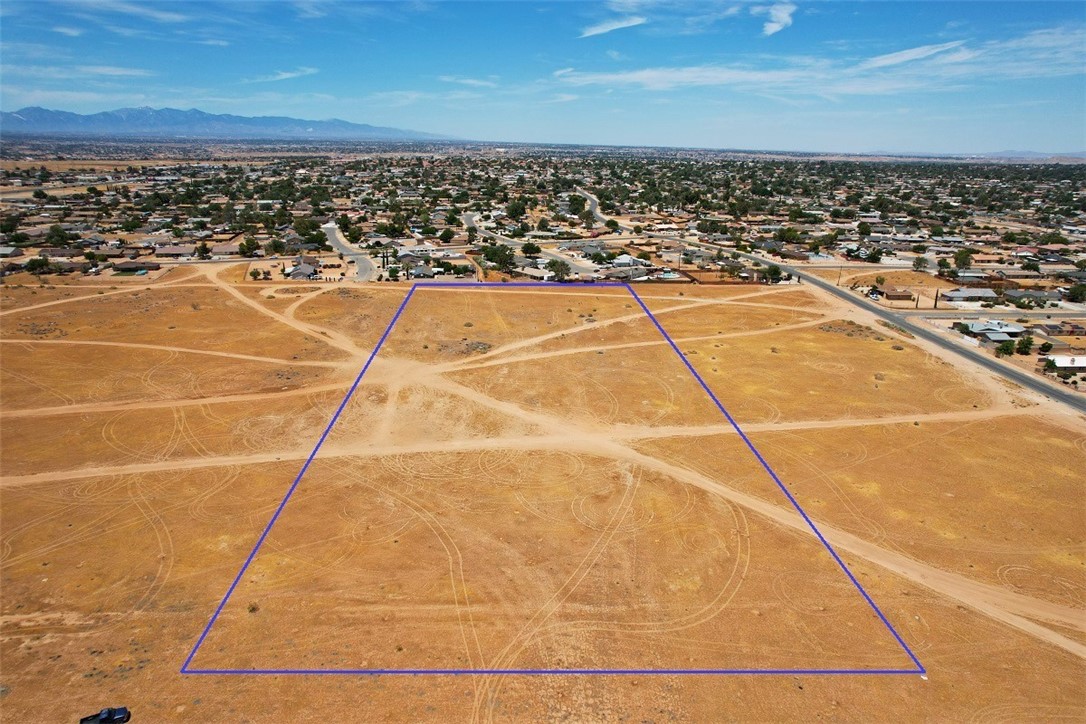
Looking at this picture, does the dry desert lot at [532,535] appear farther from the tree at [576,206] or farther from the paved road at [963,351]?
the tree at [576,206]

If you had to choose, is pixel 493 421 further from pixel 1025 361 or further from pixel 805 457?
pixel 1025 361

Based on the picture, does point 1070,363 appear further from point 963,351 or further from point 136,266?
Result: point 136,266

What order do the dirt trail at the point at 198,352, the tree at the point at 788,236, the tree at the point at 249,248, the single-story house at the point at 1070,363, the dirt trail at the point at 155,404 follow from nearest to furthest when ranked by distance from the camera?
the dirt trail at the point at 155,404 → the single-story house at the point at 1070,363 → the dirt trail at the point at 198,352 → the tree at the point at 249,248 → the tree at the point at 788,236

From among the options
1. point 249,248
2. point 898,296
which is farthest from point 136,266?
point 898,296

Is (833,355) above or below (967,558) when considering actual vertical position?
above

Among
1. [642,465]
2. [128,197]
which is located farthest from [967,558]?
[128,197]

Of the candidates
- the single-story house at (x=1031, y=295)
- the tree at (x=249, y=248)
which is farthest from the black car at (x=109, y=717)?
the single-story house at (x=1031, y=295)
